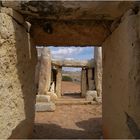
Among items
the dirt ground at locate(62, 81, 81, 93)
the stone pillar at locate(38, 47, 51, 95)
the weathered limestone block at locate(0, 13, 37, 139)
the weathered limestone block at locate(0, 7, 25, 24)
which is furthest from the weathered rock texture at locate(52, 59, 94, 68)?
the weathered limestone block at locate(0, 7, 25, 24)

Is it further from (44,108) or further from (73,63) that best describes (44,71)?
(44,108)

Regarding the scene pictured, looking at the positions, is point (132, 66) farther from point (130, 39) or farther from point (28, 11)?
point (28, 11)

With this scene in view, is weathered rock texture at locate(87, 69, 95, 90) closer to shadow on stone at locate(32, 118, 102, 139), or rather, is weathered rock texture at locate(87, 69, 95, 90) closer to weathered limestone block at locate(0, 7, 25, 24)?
shadow on stone at locate(32, 118, 102, 139)

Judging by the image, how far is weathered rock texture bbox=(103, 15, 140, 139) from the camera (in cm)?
306

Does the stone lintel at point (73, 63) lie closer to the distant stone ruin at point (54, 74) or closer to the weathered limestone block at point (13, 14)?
the distant stone ruin at point (54, 74)

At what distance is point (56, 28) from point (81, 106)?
22.8ft

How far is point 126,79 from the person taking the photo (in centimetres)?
317

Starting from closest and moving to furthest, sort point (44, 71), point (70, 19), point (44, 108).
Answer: point (70, 19) < point (44, 108) < point (44, 71)

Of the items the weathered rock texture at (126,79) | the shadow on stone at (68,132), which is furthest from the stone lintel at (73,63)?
the weathered rock texture at (126,79)

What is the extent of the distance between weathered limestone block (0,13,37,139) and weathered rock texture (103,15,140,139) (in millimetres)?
1389

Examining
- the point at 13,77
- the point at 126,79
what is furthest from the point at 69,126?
the point at 126,79

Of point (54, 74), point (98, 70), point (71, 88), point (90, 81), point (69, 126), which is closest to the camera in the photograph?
point (69, 126)

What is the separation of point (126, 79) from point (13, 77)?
151 centimetres

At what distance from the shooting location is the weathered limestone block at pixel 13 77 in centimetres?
316
